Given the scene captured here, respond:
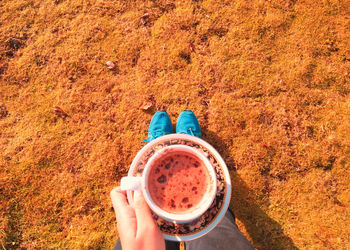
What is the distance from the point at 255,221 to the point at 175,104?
2.01 meters

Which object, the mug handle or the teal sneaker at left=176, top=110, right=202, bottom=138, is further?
the teal sneaker at left=176, top=110, right=202, bottom=138

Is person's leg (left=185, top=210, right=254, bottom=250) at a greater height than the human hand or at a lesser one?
lesser

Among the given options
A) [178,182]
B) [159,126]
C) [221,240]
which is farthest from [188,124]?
[178,182]

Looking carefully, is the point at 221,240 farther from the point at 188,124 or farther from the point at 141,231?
the point at 188,124

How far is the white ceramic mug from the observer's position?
1.25 metres

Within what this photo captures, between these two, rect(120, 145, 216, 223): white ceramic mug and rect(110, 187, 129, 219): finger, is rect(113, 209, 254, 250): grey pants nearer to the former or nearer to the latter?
rect(110, 187, 129, 219): finger

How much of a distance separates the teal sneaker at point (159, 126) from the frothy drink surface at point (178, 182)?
147 centimetres

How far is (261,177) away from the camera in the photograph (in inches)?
117

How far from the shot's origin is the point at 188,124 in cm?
288

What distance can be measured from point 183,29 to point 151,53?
665 millimetres

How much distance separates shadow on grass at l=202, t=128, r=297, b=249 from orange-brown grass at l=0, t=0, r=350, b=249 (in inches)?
0.6

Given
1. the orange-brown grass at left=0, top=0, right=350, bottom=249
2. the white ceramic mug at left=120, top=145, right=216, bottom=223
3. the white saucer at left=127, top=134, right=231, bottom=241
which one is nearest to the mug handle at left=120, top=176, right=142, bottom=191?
the white ceramic mug at left=120, top=145, right=216, bottom=223

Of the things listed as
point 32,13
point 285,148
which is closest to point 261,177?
point 285,148

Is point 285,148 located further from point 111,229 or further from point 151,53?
point 111,229
